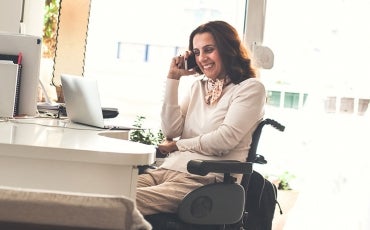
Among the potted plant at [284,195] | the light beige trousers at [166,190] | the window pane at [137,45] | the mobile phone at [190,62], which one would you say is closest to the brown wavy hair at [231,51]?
the mobile phone at [190,62]

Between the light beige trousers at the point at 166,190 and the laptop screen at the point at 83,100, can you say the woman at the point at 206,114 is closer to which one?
the light beige trousers at the point at 166,190

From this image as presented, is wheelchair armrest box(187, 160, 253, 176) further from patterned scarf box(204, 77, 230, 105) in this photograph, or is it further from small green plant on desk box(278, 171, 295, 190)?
small green plant on desk box(278, 171, 295, 190)

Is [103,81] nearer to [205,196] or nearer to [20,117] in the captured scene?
[20,117]

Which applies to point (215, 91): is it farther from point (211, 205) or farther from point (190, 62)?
point (211, 205)

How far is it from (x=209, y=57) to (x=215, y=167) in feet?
2.22

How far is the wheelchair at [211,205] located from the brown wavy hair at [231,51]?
0.54m

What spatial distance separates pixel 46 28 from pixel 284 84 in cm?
167

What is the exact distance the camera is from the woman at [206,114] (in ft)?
7.01

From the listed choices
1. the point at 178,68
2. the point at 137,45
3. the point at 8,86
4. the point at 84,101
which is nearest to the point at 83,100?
the point at 84,101

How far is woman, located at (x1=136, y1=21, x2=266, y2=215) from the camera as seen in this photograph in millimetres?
2137

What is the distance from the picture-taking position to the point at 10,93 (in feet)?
7.68

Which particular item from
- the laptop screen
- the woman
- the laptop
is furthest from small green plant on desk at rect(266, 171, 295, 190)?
the laptop screen

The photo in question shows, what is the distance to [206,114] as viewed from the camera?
2412mm

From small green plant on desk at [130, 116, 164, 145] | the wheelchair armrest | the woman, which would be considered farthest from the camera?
small green plant on desk at [130, 116, 164, 145]
